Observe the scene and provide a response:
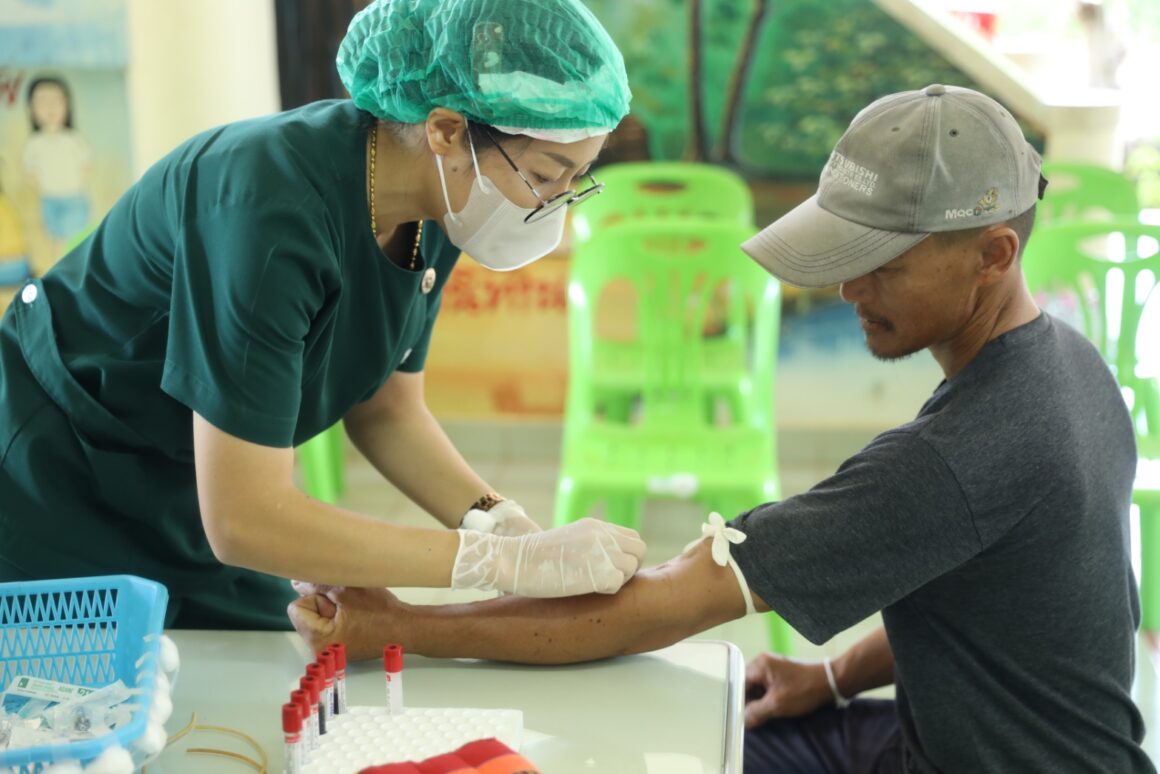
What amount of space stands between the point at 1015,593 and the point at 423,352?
32.7 inches

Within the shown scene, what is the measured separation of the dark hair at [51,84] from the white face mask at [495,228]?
84.8 inches

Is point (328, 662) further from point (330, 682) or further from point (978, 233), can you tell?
point (978, 233)

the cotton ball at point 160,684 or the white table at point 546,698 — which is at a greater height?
the cotton ball at point 160,684

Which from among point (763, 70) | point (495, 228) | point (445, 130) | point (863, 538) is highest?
point (445, 130)

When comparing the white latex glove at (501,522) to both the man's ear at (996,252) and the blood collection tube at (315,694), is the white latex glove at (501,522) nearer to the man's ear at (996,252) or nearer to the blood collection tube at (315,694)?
the blood collection tube at (315,694)

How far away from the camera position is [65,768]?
0.91 m

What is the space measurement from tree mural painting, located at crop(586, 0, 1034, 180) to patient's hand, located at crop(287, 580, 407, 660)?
9.52ft

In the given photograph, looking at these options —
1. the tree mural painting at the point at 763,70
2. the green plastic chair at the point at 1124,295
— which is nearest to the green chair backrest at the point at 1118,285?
the green plastic chair at the point at 1124,295

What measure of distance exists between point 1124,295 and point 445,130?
216cm

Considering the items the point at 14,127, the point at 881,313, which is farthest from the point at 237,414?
the point at 14,127

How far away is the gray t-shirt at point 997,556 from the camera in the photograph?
1.26 m

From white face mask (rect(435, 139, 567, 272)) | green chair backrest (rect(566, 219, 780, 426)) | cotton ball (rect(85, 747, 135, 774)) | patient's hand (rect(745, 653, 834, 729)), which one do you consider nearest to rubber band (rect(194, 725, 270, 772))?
cotton ball (rect(85, 747, 135, 774))

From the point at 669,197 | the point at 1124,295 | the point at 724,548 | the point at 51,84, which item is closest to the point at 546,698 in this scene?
the point at 724,548

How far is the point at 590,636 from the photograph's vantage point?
1.36 meters
